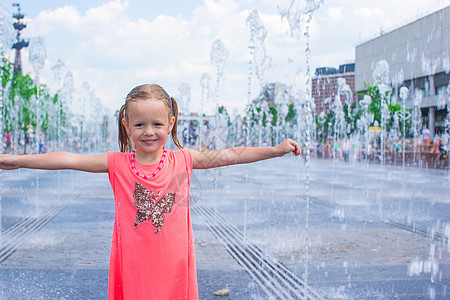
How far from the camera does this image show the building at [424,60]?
38250 mm

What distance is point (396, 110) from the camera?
1353 inches

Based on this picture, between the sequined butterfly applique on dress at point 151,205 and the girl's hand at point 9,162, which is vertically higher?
the girl's hand at point 9,162

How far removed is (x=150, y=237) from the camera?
1.71 metres

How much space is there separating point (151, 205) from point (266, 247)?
117 inches

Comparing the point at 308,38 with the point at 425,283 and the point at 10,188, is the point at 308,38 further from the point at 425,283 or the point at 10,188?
the point at 10,188

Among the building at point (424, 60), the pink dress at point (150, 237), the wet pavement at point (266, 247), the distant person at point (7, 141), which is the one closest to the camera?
the pink dress at point (150, 237)

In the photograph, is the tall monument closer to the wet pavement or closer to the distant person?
the distant person

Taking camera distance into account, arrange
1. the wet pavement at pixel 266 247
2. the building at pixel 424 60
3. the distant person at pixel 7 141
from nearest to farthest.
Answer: the wet pavement at pixel 266 247 → the distant person at pixel 7 141 → the building at pixel 424 60

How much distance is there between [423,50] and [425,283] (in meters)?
42.9

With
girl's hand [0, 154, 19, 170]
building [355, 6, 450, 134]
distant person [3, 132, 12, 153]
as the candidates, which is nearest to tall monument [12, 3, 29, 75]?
distant person [3, 132, 12, 153]

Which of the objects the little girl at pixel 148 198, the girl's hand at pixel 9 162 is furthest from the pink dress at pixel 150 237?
the girl's hand at pixel 9 162

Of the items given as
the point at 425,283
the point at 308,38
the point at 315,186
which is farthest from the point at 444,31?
the point at 425,283

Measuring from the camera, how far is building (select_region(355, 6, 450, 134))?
125ft

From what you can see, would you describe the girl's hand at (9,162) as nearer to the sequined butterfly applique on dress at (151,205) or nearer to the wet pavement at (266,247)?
the sequined butterfly applique on dress at (151,205)
